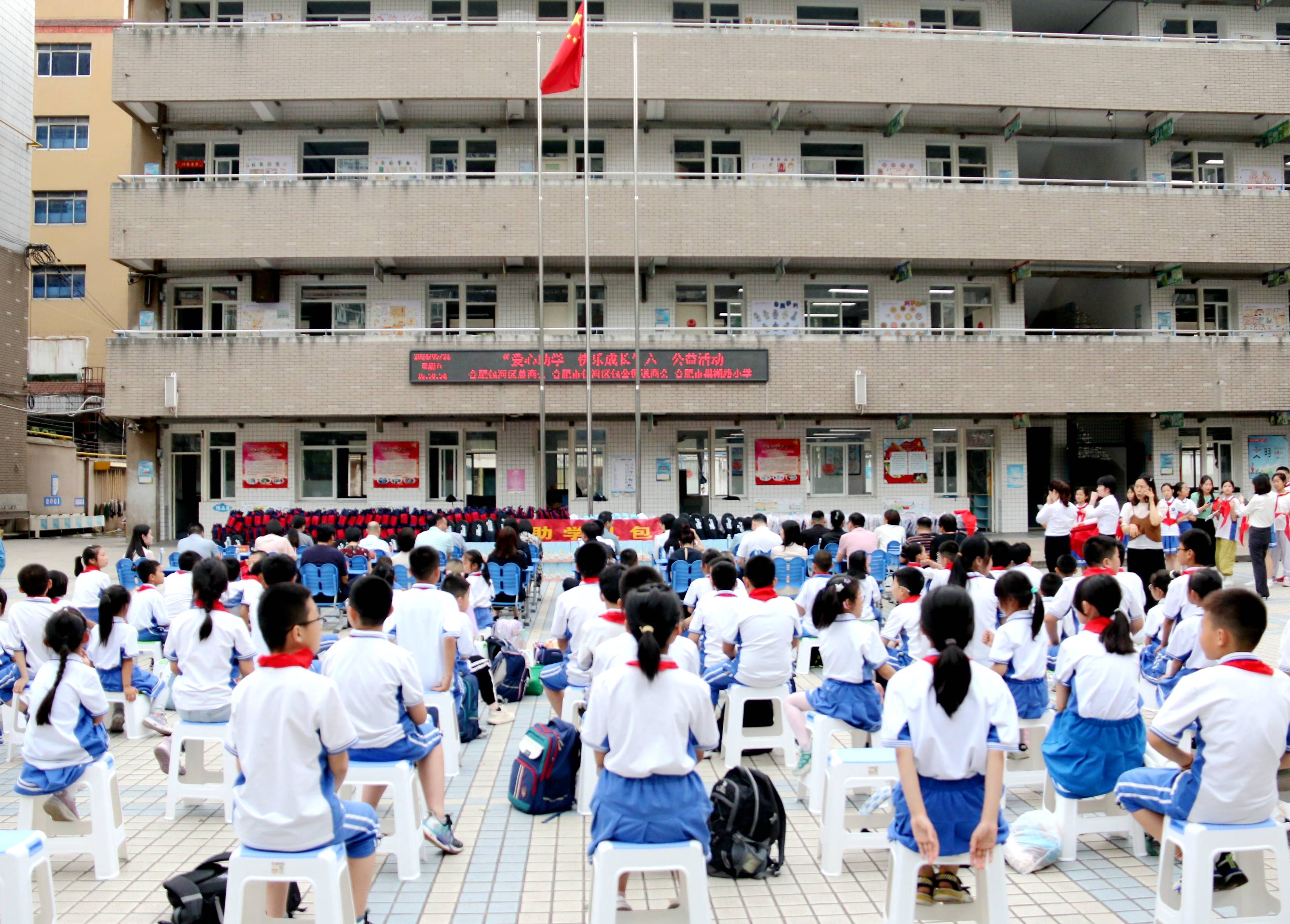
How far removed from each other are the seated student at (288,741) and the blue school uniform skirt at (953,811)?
88.0 inches

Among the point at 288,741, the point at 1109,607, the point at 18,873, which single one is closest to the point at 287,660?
the point at 288,741

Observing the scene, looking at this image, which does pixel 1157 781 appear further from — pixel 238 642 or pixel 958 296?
pixel 958 296

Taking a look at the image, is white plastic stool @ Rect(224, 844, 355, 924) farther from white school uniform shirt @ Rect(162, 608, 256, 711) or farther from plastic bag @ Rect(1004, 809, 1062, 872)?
plastic bag @ Rect(1004, 809, 1062, 872)

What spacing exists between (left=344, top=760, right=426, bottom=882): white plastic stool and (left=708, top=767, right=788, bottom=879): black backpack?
1.60 m

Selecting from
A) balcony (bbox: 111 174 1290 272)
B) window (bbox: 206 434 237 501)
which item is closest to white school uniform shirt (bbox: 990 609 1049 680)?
balcony (bbox: 111 174 1290 272)

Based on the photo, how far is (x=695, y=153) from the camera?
76.3 ft

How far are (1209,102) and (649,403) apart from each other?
16.5 meters

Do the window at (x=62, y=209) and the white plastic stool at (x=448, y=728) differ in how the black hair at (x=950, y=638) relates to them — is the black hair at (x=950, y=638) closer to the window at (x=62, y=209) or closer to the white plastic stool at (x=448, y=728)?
the white plastic stool at (x=448, y=728)

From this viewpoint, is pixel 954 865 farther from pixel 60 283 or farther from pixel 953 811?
pixel 60 283

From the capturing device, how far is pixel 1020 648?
19.0ft

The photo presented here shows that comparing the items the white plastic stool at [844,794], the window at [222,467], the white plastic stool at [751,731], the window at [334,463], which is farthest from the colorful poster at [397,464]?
the white plastic stool at [844,794]

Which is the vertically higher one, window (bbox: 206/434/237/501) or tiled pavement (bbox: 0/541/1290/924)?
window (bbox: 206/434/237/501)

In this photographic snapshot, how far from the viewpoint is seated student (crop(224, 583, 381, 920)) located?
3295 mm

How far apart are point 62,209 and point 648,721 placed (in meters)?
37.0
